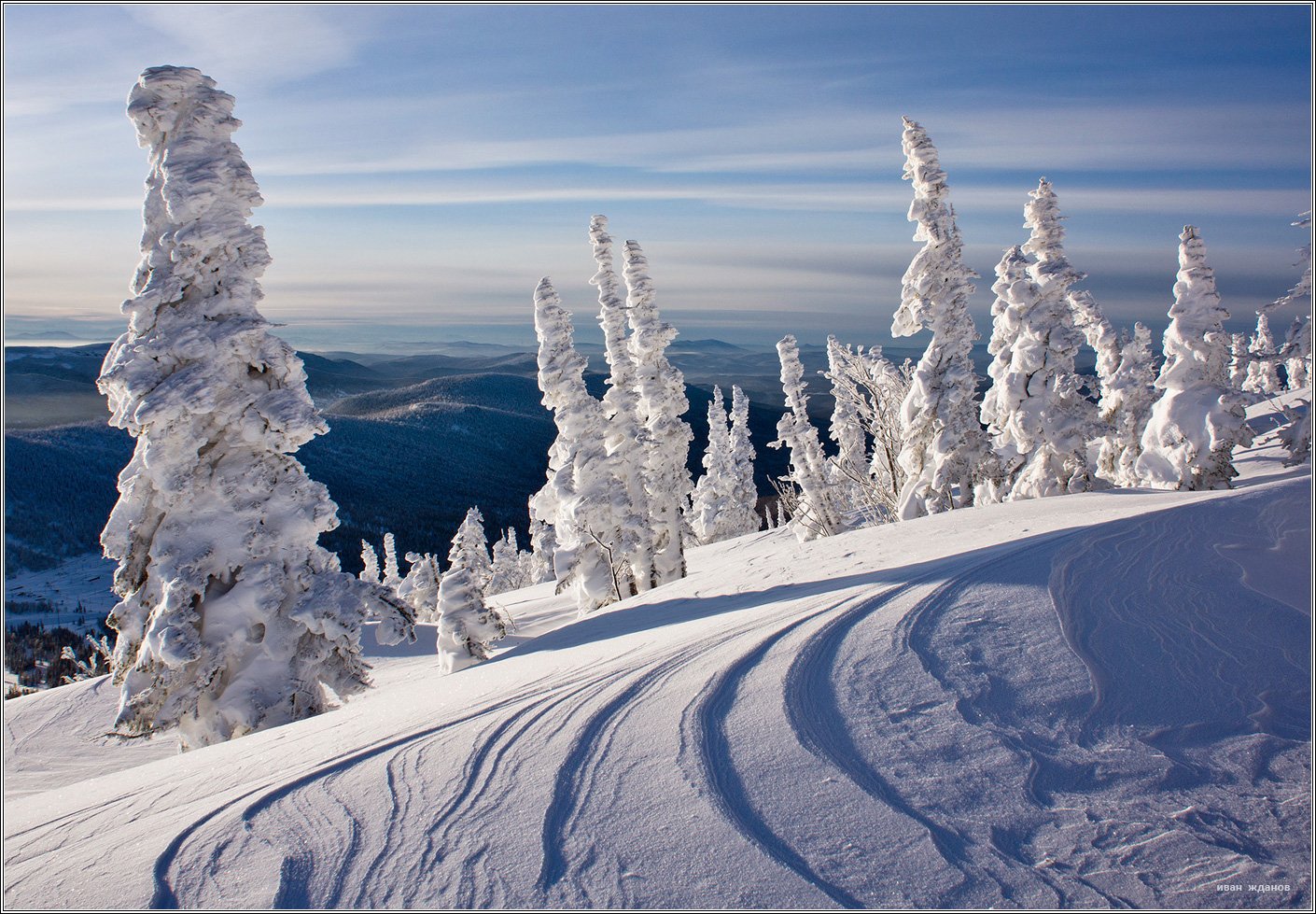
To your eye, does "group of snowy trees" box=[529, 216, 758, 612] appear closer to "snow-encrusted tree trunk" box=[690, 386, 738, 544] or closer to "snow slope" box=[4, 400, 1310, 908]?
"snow slope" box=[4, 400, 1310, 908]

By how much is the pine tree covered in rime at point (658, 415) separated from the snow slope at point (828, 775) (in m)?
17.9

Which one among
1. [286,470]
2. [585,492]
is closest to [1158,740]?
[286,470]

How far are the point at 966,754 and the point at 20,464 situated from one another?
6423 inches

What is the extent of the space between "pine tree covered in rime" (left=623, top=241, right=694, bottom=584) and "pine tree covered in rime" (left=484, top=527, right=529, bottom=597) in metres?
30.4

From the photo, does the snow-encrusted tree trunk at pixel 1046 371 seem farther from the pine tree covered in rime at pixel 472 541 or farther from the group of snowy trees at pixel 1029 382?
the pine tree covered in rime at pixel 472 541

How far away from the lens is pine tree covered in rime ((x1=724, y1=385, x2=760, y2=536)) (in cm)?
5525

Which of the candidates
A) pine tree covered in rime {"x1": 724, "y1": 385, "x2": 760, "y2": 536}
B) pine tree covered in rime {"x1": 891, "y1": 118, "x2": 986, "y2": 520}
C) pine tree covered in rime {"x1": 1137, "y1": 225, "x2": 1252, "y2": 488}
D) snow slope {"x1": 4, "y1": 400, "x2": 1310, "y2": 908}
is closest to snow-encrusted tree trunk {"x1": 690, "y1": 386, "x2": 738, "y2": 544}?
pine tree covered in rime {"x1": 724, "y1": 385, "x2": 760, "y2": 536}

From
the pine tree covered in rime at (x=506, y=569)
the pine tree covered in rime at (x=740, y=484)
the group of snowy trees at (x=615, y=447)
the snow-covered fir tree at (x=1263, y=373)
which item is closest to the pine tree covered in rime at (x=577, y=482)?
the group of snowy trees at (x=615, y=447)

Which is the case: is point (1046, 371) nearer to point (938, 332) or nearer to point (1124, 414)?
point (938, 332)

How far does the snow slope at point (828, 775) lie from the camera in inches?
121

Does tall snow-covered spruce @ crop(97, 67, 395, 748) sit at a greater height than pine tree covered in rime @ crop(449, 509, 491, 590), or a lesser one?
greater

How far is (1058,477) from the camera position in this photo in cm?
2192

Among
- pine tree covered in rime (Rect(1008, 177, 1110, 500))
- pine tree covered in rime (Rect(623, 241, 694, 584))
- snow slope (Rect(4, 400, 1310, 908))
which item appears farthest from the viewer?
pine tree covered in rime (Rect(623, 241, 694, 584))

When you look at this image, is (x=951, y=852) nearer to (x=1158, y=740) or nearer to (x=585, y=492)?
(x=1158, y=740)
